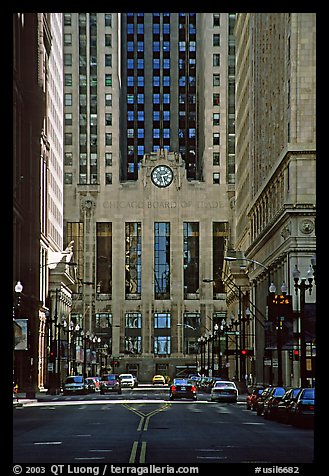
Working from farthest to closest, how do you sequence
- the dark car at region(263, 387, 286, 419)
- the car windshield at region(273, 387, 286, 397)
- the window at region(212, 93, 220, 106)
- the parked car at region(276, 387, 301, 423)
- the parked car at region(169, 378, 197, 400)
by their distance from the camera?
1. the window at region(212, 93, 220, 106)
2. the parked car at region(169, 378, 197, 400)
3. the car windshield at region(273, 387, 286, 397)
4. the dark car at region(263, 387, 286, 419)
5. the parked car at region(276, 387, 301, 423)

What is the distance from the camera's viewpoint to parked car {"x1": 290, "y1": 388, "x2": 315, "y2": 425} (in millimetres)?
39750

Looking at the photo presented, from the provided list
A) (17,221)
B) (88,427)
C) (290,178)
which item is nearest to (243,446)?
(88,427)

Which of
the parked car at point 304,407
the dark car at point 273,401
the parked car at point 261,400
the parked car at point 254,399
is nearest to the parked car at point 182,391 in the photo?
the parked car at point 254,399

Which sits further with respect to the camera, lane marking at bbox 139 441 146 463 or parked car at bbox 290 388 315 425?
parked car at bbox 290 388 315 425

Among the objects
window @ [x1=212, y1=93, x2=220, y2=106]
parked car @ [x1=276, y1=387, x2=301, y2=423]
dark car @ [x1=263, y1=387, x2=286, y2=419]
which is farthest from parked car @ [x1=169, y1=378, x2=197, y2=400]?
window @ [x1=212, y1=93, x2=220, y2=106]

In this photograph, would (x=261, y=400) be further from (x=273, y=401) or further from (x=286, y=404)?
(x=286, y=404)

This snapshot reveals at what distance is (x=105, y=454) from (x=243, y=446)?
5.23 m

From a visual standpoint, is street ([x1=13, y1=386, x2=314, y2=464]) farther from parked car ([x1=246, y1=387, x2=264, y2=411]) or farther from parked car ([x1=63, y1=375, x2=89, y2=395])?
parked car ([x1=63, y1=375, x2=89, y2=395])

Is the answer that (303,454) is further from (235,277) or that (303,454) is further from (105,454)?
(235,277)

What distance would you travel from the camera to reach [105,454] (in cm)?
2523

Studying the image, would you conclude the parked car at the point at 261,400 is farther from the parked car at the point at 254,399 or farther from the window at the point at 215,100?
the window at the point at 215,100

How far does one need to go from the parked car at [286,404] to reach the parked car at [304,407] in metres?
0.76

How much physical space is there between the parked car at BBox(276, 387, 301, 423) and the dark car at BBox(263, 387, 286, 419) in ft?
2.66

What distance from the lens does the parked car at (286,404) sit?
43122mm
